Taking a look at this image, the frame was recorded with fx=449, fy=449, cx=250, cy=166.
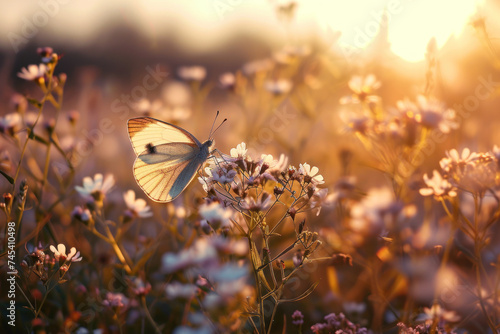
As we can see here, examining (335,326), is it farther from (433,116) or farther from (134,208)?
(134,208)

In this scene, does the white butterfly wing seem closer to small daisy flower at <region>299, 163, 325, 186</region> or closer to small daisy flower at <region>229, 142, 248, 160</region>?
small daisy flower at <region>229, 142, 248, 160</region>

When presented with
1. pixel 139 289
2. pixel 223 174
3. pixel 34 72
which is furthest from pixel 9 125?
pixel 223 174

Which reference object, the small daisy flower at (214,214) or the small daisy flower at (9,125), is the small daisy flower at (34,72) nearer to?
the small daisy flower at (9,125)

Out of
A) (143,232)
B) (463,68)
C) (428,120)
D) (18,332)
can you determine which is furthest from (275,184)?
(463,68)

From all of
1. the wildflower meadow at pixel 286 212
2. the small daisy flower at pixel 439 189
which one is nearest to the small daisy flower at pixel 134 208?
the wildflower meadow at pixel 286 212

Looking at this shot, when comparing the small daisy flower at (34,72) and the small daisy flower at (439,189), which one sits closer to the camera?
the small daisy flower at (439,189)

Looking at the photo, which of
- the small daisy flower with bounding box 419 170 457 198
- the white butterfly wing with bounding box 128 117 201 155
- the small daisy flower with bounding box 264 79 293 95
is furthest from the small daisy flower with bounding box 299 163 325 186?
the small daisy flower with bounding box 264 79 293 95
